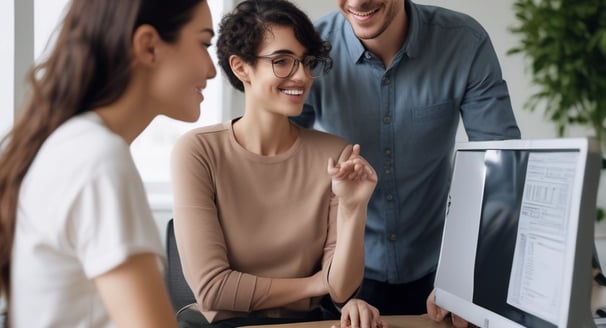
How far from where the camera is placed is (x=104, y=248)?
2.74 feet

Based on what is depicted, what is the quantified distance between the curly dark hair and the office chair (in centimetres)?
55

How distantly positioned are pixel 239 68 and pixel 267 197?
13.7 inches

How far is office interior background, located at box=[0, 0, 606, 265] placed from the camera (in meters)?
2.79

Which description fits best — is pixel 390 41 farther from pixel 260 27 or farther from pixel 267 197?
pixel 267 197

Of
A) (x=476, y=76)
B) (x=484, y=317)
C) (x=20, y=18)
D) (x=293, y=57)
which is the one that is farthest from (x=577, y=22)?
(x=20, y=18)

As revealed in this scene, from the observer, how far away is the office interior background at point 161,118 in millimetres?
2795

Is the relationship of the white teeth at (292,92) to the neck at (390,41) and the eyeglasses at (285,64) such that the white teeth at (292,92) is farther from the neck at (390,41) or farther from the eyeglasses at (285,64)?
the neck at (390,41)

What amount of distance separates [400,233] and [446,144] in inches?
11.3

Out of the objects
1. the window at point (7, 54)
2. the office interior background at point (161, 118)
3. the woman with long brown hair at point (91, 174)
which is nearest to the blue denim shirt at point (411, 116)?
the office interior background at point (161, 118)

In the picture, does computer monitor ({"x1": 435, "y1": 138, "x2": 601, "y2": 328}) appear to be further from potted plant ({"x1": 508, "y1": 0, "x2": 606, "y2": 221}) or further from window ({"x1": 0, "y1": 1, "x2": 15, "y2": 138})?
window ({"x1": 0, "y1": 1, "x2": 15, "y2": 138})

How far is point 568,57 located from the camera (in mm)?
843

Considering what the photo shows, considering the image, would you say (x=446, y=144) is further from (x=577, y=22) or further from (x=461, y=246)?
(x=577, y=22)

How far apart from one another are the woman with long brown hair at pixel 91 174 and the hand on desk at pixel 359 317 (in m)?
0.69

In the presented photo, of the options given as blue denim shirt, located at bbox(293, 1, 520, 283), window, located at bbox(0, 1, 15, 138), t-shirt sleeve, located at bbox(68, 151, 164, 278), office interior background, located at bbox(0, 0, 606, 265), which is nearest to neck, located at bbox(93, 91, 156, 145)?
t-shirt sleeve, located at bbox(68, 151, 164, 278)
